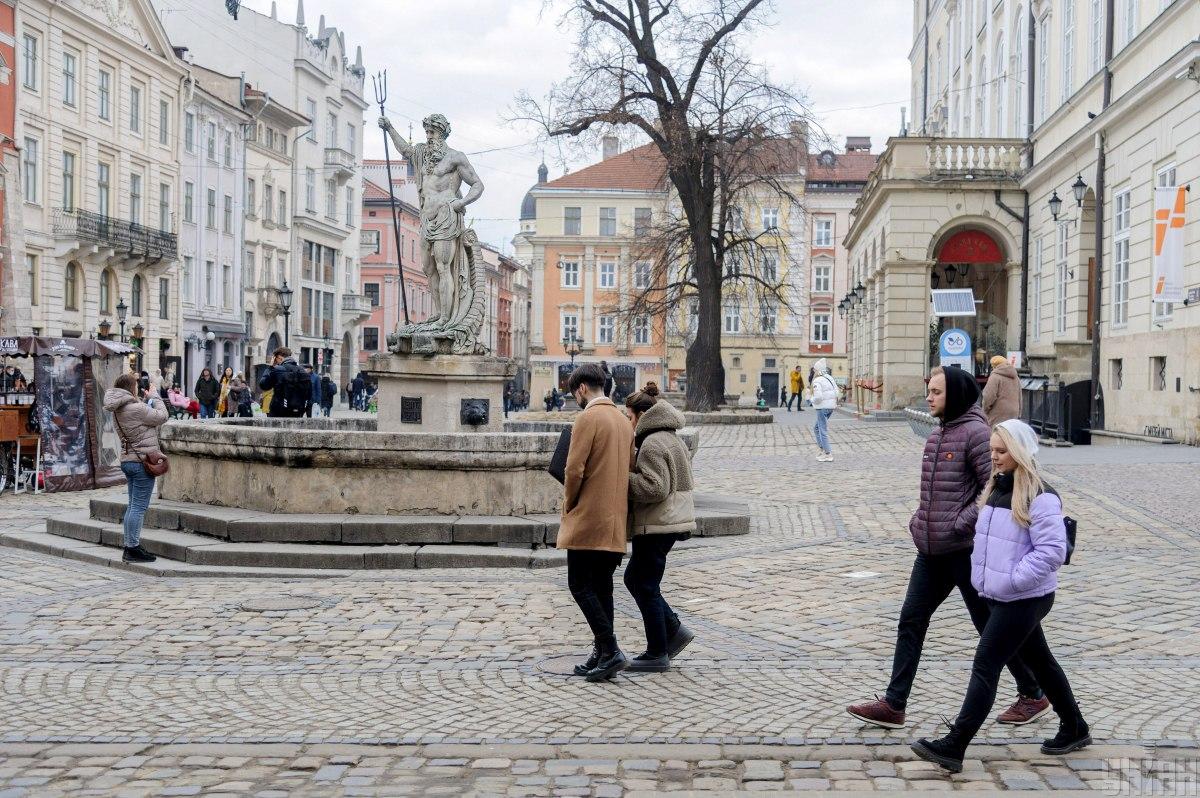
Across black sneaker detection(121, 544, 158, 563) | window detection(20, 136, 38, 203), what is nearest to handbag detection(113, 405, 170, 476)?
black sneaker detection(121, 544, 158, 563)

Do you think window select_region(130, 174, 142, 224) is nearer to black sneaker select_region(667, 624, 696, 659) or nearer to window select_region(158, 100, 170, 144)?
window select_region(158, 100, 170, 144)

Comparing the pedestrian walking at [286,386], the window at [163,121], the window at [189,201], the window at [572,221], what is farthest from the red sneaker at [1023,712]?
the window at [572,221]

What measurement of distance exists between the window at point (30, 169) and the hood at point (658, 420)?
36565 millimetres

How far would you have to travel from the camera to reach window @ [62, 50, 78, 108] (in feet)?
134

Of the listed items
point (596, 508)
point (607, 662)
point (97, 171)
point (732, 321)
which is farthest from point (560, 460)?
point (732, 321)

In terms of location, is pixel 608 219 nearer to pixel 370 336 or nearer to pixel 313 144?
pixel 370 336

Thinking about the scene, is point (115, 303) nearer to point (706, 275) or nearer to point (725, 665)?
point (706, 275)

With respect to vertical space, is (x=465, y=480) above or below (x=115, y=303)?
below

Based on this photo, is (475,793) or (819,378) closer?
(475,793)

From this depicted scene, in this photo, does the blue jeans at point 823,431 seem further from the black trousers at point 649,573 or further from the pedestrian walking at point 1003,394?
the black trousers at point 649,573

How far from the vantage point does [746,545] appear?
11.7m

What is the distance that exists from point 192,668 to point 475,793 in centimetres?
269

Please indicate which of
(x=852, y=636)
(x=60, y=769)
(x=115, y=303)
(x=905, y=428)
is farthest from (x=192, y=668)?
(x=115, y=303)

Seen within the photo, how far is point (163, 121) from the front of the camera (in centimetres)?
4844
